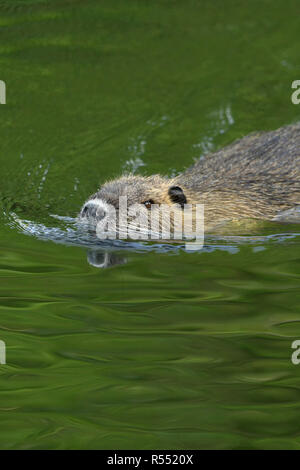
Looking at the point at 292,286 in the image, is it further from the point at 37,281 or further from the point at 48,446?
the point at 48,446

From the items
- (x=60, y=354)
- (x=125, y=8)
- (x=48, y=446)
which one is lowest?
(x=48, y=446)

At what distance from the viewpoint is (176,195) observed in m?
5.69

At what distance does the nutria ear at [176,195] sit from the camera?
18.6ft

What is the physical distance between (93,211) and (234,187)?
Result: 146 cm

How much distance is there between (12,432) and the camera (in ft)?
9.28

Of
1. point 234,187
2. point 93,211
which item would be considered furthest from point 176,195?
point 93,211

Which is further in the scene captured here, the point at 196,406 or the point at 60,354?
the point at 60,354

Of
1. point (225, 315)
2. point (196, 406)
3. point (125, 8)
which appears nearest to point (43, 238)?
point (225, 315)

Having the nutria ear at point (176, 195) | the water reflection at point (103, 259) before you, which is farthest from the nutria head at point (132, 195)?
the water reflection at point (103, 259)

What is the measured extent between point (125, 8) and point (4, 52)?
2032 mm

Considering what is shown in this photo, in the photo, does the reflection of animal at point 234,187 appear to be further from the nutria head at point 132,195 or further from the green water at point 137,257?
the green water at point 137,257

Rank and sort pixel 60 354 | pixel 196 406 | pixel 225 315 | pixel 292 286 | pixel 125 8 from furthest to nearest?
pixel 125 8 → pixel 292 286 → pixel 225 315 → pixel 60 354 → pixel 196 406

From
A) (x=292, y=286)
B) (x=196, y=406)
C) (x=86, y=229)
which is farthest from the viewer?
(x=86, y=229)

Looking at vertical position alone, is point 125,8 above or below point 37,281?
above
